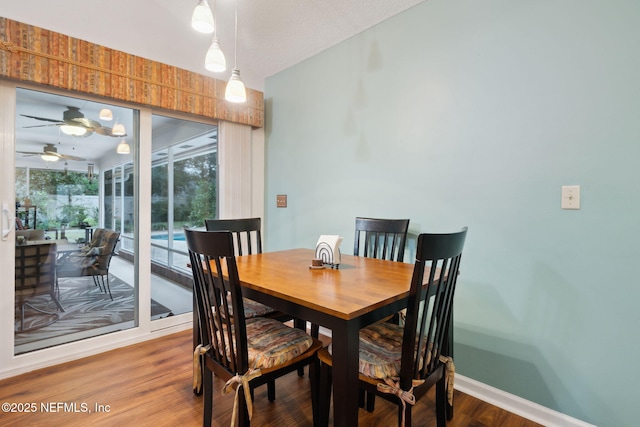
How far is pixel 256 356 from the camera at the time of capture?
4.28 ft

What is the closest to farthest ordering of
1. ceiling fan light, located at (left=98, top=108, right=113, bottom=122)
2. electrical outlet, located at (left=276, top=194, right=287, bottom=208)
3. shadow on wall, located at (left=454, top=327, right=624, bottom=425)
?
shadow on wall, located at (left=454, top=327, right=624, bottom=425) < ceiling fan light, located at (left=98, top=108, right=113, bottom=122) < electrical outlet, located at (left=276, top=194, right=287, bottom=208)

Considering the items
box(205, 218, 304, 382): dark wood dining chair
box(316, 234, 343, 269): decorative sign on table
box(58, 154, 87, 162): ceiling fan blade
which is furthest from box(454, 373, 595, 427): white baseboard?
box(58, 154, 87, 162): ceiling fan blade

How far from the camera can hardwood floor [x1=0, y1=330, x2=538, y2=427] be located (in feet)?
5.29

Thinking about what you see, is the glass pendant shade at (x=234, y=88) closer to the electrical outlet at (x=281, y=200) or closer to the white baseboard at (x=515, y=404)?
the electrical outlet at (x=281, y=200)

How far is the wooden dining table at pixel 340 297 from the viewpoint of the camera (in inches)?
41.3

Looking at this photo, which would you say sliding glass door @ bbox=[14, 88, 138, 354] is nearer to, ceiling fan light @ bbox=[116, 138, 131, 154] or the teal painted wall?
ceiling fan light @ bbox=[116, 138, 131, 154]

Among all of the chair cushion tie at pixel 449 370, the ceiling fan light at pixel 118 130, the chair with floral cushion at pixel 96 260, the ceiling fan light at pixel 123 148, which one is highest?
the ceiling fan light at pixel 118 130

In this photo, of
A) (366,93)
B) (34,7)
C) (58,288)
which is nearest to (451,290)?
(366,93)

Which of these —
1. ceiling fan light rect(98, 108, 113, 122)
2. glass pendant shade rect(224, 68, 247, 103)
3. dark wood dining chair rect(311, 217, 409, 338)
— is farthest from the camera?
ceiling fan light rect(98, 108, 113, 122)

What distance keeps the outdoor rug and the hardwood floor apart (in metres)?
0.21

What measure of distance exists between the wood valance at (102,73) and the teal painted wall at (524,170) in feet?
4.54

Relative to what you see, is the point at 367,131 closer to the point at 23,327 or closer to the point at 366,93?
the point at 366,93

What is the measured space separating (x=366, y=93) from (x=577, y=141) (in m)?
1.44

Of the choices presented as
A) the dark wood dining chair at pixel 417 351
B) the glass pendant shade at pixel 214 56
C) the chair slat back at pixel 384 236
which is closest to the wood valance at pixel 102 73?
the glass pendant shade at pixel 214 56
